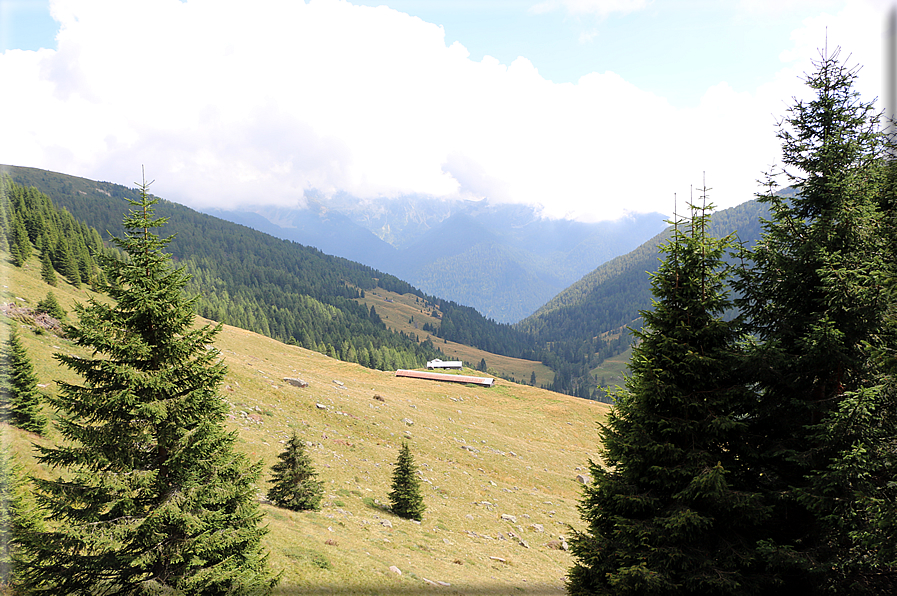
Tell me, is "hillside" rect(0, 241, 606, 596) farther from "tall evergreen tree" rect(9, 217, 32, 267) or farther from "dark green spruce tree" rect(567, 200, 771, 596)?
"dark green spruce tree" rect(567, 200, 771, 596)

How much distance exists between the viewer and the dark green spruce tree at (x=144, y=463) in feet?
26.8

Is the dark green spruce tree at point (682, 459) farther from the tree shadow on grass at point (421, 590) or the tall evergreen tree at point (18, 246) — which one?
the tall evergreen tree at point (18, 246)

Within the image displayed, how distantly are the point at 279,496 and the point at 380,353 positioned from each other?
12720 cm

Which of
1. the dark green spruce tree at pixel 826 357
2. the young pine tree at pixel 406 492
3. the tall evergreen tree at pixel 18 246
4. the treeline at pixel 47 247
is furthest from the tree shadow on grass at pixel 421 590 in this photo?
the tall evergreen tree at pixel 18 246

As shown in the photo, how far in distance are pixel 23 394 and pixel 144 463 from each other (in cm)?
1856

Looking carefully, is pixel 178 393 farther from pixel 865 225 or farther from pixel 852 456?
pixel 865 225

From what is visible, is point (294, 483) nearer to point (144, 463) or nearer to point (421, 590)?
point (421, 590)

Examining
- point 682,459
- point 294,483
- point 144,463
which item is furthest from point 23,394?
point 682,459

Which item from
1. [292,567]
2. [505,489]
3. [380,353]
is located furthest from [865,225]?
[380,353]

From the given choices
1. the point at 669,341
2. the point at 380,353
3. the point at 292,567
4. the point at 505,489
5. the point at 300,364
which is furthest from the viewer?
the point at 380,353

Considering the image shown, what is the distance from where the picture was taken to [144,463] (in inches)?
356

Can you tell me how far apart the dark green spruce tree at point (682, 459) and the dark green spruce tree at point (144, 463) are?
29.4ft

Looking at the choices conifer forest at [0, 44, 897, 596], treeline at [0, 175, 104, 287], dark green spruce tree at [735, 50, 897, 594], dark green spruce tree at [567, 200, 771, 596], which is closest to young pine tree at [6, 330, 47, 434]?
conifer forest at [0, 44, 897, 596]

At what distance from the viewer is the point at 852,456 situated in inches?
324
